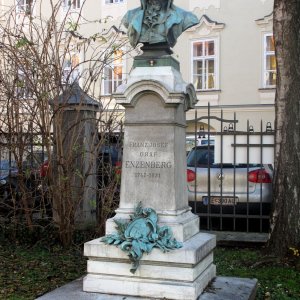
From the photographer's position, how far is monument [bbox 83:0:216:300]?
5250mm

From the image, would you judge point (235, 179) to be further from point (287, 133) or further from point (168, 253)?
point (168, 253)

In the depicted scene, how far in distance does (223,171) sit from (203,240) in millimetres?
4172

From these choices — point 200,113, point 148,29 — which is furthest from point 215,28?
point 148,29

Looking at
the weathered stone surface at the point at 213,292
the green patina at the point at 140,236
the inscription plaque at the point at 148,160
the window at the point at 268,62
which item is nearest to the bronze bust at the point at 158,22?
the inscription plaque at the point at 148,160

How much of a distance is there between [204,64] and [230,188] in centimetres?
1373

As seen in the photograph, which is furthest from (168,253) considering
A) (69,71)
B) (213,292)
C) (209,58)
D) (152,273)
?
(209,58)

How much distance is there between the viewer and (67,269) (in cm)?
735

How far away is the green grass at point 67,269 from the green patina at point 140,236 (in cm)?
129

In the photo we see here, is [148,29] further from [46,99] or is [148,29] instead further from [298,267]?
[298,267]

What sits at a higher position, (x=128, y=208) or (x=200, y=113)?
(x=200, y=113)

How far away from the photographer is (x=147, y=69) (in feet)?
18.8

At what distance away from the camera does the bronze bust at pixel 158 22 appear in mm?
5711

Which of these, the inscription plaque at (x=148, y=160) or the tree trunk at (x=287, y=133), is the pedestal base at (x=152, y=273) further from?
the tree trunk at (x=287, y=133)

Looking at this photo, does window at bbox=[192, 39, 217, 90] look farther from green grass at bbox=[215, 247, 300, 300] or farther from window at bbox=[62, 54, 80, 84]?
green grass at bbox=[215, 247, 300, 300]
